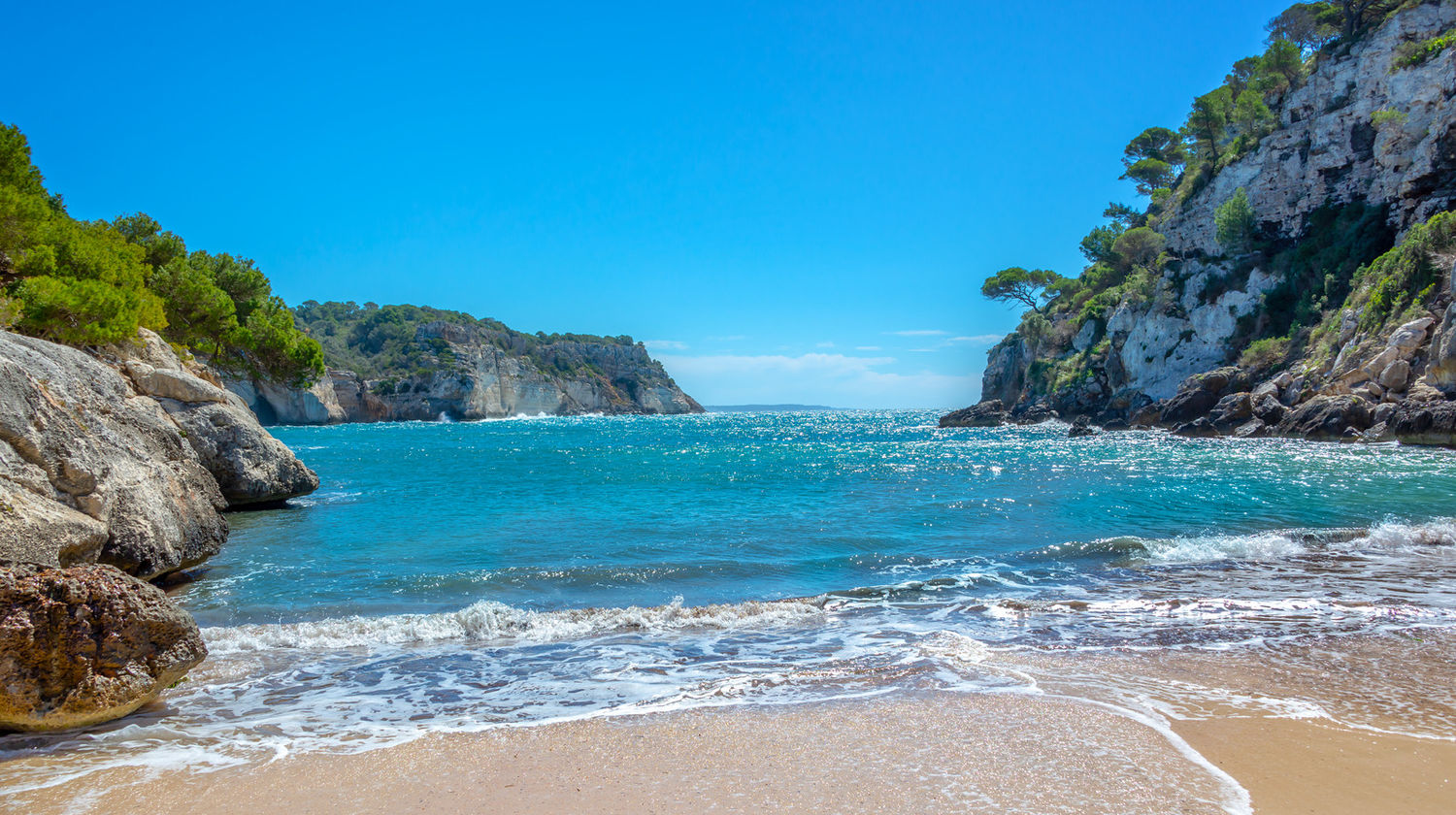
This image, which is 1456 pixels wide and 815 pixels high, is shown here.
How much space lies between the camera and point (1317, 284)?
43906mm

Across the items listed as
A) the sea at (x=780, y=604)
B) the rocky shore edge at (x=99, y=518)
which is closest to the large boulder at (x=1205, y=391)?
the sea at (x=780, y=604)

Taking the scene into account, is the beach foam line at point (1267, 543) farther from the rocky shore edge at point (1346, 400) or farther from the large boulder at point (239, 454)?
the rocky shore edge at point (1346, 400)

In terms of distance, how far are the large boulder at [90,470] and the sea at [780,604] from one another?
1.08 m

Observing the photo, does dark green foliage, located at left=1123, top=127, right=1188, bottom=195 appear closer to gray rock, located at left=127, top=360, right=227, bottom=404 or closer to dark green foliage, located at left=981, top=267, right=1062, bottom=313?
dark green foliage, located at left=981, top=267, right=1062, bottom=313

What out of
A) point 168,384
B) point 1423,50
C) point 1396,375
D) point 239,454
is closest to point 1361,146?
point 1423,50

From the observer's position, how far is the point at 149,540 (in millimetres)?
10148

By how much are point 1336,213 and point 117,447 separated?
59797 millimetres

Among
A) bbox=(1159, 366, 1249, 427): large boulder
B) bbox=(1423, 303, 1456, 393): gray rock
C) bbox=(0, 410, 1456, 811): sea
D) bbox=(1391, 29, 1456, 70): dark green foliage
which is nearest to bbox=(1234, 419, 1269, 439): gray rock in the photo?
bbox=(1159, 366, 1249, 427): large boulder

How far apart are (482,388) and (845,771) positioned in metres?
125

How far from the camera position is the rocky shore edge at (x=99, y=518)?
5.52m

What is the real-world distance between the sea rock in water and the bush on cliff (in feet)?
200

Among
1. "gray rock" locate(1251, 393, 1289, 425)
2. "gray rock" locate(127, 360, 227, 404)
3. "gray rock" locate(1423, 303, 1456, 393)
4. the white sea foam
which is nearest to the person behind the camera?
the white sea foam

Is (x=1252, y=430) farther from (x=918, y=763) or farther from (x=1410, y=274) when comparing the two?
(x=918, y=763)

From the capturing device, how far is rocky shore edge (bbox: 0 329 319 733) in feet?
18.1
